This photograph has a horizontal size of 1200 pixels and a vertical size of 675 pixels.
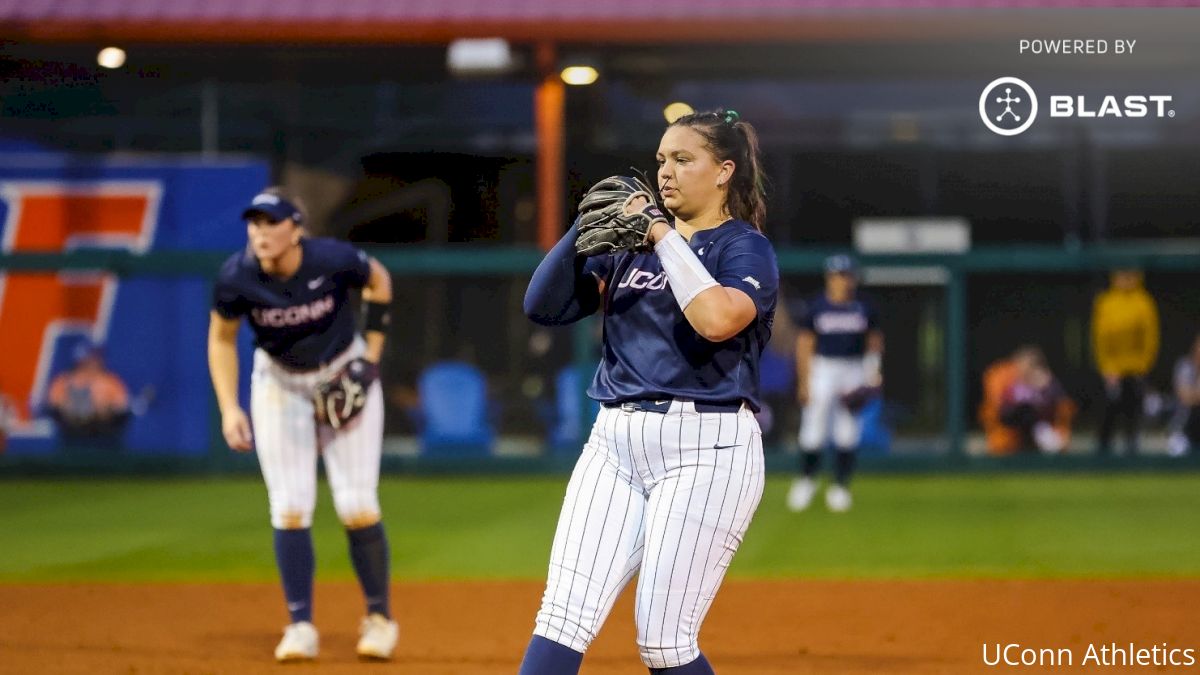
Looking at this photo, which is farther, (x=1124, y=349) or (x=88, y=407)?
(x=88, y=407)

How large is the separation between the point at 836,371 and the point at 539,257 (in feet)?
13.1

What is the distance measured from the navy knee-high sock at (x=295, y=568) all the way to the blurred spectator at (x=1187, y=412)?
11.3 meters

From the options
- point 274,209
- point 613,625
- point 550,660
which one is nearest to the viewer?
point 550,660

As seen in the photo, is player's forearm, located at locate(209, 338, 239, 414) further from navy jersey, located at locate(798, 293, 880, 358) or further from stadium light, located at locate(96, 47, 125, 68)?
stadium light, located at locate(96, 47, 125, 68)

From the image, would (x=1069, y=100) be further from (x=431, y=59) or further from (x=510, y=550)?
(x=431, y=59)

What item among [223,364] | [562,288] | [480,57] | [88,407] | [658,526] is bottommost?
[658,526]

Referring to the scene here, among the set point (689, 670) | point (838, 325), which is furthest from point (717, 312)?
point (838, 325)

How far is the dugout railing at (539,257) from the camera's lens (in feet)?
51.2

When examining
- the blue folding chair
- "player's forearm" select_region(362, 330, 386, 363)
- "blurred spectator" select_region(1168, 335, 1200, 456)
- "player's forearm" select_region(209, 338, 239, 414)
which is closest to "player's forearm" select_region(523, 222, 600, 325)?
"player's forearm" select_region(362, 330, 386, 363)

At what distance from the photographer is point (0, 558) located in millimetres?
10148

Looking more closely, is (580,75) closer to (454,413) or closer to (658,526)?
(454,413)

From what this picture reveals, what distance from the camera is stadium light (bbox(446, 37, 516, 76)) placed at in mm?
15625

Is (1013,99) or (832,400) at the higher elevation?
(1013,99)

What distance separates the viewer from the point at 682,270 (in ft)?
12.6
